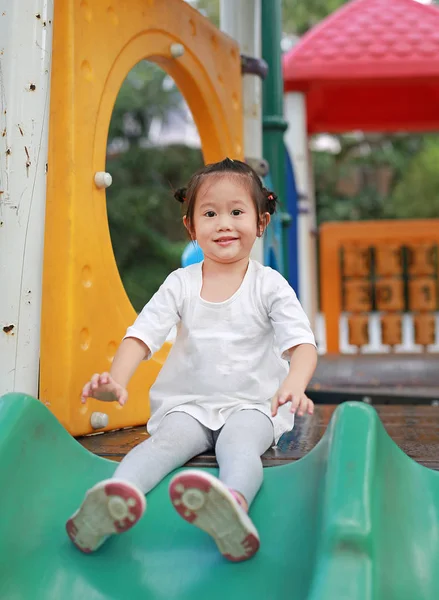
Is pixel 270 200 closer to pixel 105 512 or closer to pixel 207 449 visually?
pixel 207 449

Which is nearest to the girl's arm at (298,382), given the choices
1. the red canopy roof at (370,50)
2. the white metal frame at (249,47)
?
the white metal frame at (249,47)

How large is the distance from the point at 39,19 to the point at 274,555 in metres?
1.42

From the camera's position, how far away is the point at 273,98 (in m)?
3.87

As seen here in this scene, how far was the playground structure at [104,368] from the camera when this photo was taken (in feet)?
4.30

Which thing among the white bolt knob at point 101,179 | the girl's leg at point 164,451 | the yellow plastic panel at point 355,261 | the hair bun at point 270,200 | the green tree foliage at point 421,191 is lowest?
the girl's leg at point 164,451

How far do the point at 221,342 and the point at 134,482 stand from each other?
422mm

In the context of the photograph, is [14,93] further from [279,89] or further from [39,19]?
[279,89]

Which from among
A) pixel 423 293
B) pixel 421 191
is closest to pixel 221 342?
pixel 423 293

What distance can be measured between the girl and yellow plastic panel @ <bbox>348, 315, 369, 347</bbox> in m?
4.07

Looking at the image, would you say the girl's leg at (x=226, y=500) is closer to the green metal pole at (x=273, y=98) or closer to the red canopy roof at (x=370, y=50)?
the green metal pole at (x=273, y=98)

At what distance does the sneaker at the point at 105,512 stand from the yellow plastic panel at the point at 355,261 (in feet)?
15.8

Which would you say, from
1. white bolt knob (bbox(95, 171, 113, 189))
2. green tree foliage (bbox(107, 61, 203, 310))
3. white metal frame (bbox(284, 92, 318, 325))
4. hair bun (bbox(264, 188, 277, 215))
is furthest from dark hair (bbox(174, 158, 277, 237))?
green tree foliage (bbox(107, 61, 203, 310))

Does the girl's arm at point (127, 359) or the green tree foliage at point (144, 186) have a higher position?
the green tree foliage at point (144, 186)

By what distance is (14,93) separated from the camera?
6.43 ft
